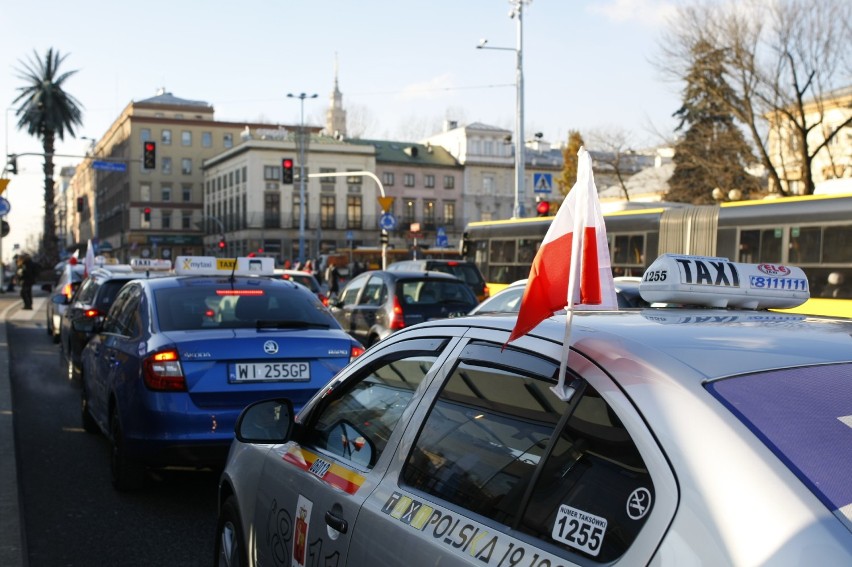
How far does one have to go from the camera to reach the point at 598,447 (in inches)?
78.8

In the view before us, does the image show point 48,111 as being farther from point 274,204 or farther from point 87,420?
point 87,420

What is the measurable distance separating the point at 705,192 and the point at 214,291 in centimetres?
3795

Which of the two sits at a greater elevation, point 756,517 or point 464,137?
point 464,137

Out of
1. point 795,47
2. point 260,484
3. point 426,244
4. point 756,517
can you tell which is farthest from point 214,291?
point 426,244

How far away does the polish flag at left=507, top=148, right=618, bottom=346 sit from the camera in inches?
86.0

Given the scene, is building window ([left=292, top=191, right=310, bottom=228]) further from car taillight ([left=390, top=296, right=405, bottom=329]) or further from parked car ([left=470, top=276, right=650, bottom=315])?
parked car ([left=470, top=276, right=650, bottom=315])

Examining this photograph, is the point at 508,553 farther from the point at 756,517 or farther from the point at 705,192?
the point at 705,192

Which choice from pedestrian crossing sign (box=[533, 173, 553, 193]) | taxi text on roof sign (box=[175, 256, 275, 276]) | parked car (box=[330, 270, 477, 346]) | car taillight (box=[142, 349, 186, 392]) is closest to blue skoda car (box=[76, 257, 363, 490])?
car taillight (box=[142, 349, 186, 392])

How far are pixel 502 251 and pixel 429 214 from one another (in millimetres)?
63875

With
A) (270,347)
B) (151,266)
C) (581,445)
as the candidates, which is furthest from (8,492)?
(151,266)

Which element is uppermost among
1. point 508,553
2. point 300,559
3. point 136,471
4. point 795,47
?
point 795,47

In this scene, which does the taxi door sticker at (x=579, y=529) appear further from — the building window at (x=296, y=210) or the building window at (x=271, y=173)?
the building window at (x=271, y=173)

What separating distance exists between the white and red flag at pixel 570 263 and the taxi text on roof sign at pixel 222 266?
588 centimetres

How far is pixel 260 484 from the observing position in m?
3.58
